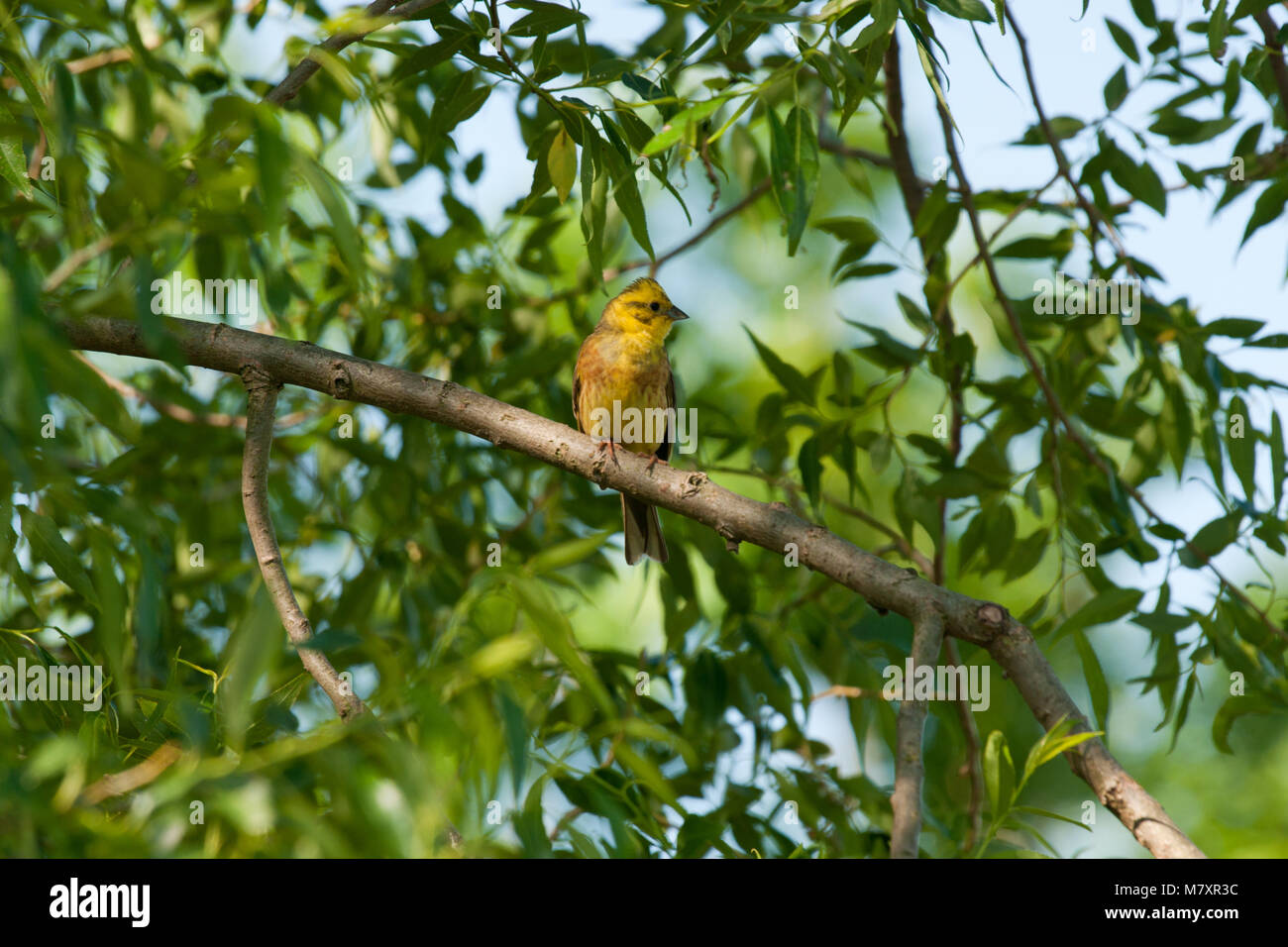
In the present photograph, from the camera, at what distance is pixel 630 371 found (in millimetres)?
5543

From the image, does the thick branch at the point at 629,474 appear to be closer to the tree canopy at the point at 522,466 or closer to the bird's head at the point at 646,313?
the tree canopy at the point at 522,466

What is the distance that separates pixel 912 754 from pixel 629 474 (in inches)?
40.9

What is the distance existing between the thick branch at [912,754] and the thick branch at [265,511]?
47.4 inches

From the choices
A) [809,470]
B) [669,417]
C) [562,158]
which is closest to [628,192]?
[562,158]

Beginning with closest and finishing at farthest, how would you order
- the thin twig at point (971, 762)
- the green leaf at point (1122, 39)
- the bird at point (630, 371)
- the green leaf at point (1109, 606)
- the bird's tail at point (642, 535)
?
the green leaf at point (1109, 606)
the green leaf at point (1122, 39)
the thin twig at point (971, 762)
the bird's tail at point (642, 535)
the bird at point (630, 371)

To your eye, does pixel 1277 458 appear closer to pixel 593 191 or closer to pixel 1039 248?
pixel 1039 248

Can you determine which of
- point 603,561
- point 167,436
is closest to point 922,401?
point 603,561

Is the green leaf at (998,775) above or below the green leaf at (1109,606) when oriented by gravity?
below

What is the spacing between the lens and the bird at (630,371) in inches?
219

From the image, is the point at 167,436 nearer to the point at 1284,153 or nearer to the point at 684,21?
the point at 684,21

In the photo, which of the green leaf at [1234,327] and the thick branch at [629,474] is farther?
the green leaf at [1234,327]

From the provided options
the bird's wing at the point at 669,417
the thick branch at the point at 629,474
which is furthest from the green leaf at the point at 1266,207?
the bird's wing at the point at 669,417

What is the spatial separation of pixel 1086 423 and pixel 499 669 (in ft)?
11.5

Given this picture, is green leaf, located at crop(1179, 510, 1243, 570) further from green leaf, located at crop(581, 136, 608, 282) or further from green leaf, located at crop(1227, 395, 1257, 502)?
green leaf, located at crop(581, 136, 608, 282)
